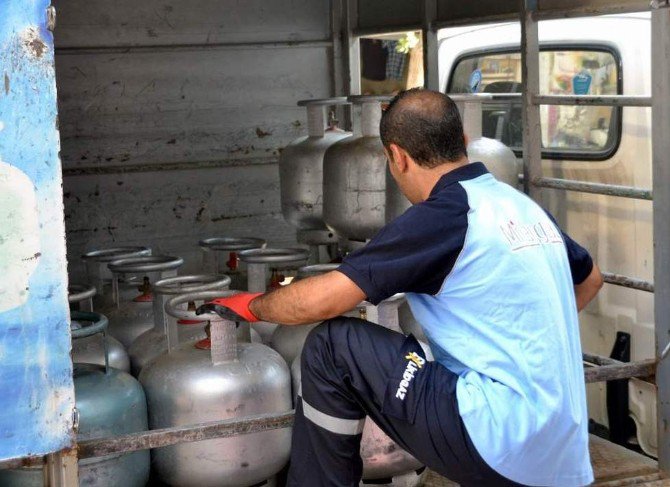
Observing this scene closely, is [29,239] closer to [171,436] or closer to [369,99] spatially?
[171,436]

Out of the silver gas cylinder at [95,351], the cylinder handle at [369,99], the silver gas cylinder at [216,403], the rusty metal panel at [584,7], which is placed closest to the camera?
the silver gas cylinder at [216,403]

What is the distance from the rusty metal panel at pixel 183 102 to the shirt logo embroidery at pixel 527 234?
3.23m

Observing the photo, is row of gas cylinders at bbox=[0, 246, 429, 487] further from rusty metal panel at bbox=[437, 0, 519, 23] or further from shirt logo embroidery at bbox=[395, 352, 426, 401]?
rusty metal panel at bbox=[437, 0, 519, 23]

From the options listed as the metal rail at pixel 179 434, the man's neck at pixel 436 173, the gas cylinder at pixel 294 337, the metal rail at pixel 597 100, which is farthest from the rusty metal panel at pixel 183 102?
the man's neck at pixel 436 173

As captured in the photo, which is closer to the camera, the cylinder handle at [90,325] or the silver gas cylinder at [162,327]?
the cylinder handle at [90,325]

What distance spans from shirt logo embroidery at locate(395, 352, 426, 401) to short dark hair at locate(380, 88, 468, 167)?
1.53 ft

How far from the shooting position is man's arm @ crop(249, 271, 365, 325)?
2449 mm

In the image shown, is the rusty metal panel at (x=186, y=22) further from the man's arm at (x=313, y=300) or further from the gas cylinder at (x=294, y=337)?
the man's arm at (x=313, y=300)

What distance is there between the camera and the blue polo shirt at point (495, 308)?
7.82 ft

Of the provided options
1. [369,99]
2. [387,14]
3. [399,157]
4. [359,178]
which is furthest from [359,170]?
[399,157]

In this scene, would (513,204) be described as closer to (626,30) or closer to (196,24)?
(626,30)

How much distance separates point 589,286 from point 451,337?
0.61 meters

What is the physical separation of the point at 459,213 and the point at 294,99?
133 inches

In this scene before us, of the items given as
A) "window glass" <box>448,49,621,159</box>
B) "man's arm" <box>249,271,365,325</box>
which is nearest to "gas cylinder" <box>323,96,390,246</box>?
"window glass" <box>448,49,621,159</box>
